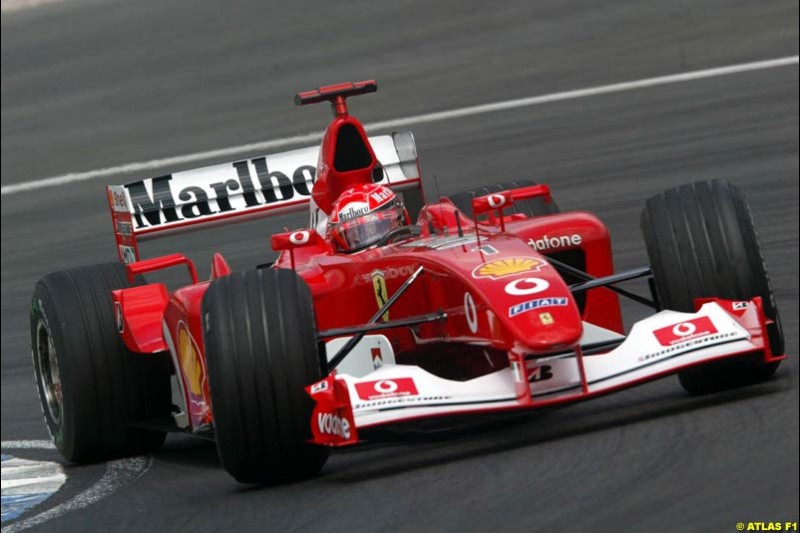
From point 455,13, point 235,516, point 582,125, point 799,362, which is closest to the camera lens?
point 235,516

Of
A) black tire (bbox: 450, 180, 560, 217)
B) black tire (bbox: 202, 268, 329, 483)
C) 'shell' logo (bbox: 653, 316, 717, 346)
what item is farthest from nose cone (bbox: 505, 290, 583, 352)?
black tire (bbox: 450, 180, 560, 217)

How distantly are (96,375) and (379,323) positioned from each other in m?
2.03

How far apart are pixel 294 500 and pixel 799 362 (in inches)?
92.4

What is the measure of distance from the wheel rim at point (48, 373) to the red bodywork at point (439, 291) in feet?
2.07

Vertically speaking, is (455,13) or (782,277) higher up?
(455,13)

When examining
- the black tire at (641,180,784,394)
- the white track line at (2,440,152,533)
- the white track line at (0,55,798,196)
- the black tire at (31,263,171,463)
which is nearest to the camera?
the black tire at (641,180,784,394)

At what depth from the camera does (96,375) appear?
7.86m

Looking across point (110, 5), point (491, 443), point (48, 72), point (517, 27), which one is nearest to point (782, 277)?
point (491, 443)

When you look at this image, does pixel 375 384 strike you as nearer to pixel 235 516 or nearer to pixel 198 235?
pixel 235 516

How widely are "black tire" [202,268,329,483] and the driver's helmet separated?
1.37 meters

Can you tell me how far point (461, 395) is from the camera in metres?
6.00

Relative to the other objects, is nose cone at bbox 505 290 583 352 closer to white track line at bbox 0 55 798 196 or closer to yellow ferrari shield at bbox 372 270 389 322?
yellow ferrari shield at bbox 372 270 389 322

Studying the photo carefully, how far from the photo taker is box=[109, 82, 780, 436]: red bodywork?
6.10 metres

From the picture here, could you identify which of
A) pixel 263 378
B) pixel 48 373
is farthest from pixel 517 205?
pixel 263 378
